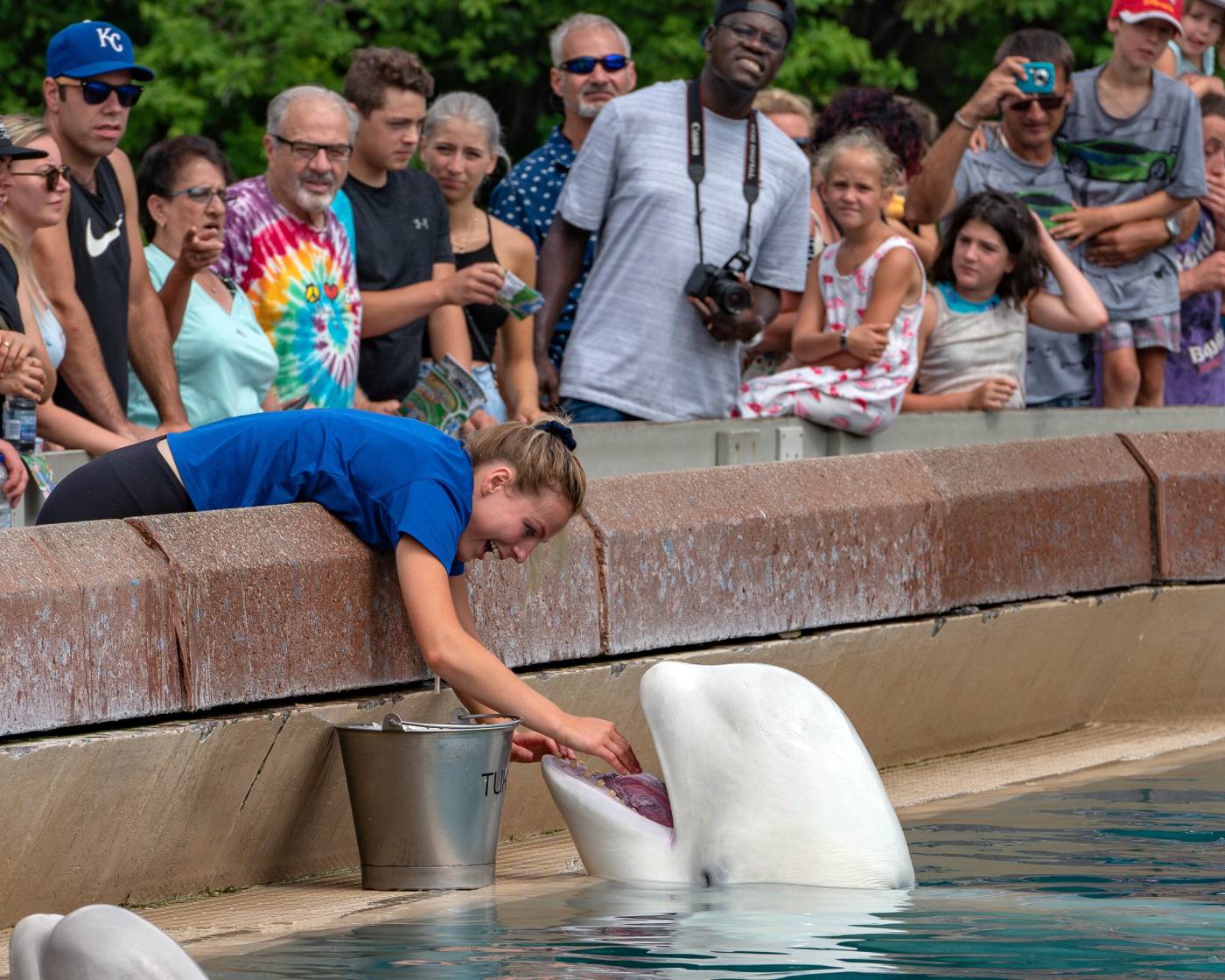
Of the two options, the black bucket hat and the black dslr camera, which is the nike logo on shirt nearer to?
the black dslr camera

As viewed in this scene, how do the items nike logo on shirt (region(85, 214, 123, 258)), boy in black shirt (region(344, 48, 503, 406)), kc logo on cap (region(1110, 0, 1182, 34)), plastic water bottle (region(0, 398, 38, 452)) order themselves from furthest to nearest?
kc logo on cap (region(1110, 0, 1182, 34)) → boy in black shirt (region(344, 48, 503, 406)) → nike logo on shirt (region(85, 214, 123, 258)) → plastic water bottle (region(0, 398, 38, 452))

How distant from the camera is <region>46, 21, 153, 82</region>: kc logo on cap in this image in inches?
273

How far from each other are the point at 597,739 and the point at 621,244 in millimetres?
3000

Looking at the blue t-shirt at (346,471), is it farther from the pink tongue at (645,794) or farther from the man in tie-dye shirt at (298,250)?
the man in tie-dye shirt at (298,250)

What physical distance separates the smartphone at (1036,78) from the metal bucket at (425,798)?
15.4 feet

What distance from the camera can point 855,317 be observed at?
860 cm

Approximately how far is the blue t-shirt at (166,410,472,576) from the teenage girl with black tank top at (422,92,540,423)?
8.26ft

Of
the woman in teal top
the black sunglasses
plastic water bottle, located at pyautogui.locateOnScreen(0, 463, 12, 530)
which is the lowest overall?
plastic water bottle, located at pyautogui.locateOnScreen(0, 463, 12, 530)

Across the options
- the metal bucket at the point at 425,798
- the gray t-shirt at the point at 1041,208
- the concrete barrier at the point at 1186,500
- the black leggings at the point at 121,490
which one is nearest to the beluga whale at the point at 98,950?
the metal bucket at the point at 425,798

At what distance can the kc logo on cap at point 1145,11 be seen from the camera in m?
9.23

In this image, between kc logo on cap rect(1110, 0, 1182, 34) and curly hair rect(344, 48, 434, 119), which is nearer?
curly hair rect(344, 48, 434, 119)

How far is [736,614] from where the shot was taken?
6.77m

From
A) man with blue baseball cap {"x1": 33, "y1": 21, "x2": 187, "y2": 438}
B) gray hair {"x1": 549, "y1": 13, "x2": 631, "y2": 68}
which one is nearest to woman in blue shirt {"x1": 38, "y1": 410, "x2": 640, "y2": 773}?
man with blue baseball cap {"x1": 33, "y1": 21, "x2": 187, "y2": 438}

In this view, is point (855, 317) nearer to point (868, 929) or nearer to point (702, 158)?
point (702, 158)
